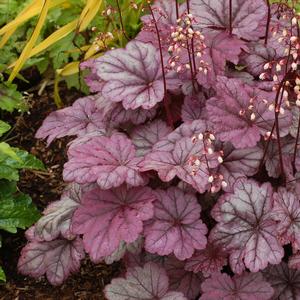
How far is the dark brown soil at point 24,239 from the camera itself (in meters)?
2.61

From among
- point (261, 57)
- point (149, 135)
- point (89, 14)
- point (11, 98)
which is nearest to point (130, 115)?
point (149, 135)

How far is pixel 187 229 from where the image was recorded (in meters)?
1.98

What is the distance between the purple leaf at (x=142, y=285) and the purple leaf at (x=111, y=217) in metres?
0.17

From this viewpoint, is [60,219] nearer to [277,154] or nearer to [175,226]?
[175,226]

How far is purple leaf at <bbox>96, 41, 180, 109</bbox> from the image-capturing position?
83.3 inches

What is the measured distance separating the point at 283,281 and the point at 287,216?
29 cm

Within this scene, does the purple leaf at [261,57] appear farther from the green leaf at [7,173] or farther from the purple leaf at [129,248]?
the green leaf at [7,173]

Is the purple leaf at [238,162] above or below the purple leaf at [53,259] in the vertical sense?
above

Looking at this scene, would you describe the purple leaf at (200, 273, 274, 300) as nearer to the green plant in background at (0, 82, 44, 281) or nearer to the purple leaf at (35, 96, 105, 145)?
the purple leaf at (35, 96, 105, 145)

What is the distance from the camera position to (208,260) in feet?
6.59

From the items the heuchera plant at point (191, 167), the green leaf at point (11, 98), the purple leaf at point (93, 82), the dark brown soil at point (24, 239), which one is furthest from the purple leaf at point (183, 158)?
the green leaf at point (11, 98)

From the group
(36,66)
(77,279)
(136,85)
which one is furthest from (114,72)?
(36,66)

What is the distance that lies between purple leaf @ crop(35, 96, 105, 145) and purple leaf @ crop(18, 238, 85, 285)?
1.27 ft

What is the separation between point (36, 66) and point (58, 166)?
0.78 m
